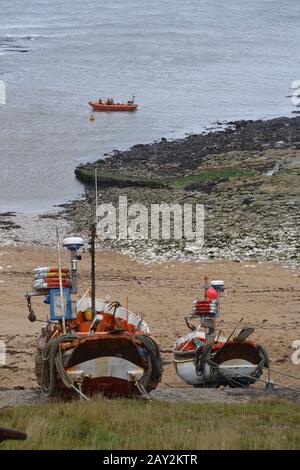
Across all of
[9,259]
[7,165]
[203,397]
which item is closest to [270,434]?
[203,397]

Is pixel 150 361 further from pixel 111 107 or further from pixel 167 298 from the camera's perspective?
pixel 111 107

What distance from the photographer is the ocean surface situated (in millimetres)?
49500

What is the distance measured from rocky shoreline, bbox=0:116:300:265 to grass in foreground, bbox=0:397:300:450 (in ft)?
47.6

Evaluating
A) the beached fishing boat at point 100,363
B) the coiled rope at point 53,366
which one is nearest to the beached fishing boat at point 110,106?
the beached fishing boat at point 100,363

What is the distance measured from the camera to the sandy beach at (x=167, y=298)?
20.2 m

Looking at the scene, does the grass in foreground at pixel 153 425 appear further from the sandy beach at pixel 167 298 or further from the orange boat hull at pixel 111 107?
the orange boat hull at pixel 111 107

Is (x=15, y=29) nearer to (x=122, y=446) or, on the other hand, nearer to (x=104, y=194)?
(x=104, y=194)

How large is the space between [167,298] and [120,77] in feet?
177

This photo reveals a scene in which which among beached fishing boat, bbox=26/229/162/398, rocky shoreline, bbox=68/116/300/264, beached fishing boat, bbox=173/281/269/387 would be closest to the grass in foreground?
beached fishing boat, bbox=26/229/162/398

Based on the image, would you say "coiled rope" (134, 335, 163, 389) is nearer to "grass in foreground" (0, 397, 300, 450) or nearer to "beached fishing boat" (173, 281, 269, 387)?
"grass in foreground" (0, 397, 300, 450)

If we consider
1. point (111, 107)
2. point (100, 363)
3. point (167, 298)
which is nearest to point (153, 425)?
point (100, 363)

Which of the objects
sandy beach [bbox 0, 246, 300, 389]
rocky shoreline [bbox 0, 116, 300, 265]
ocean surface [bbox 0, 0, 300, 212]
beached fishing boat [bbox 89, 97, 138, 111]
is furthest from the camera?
beached fishing boat [bbox 89, 97, 138, 111]

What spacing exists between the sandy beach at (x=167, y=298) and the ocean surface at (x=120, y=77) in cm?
1073

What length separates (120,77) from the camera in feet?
253
